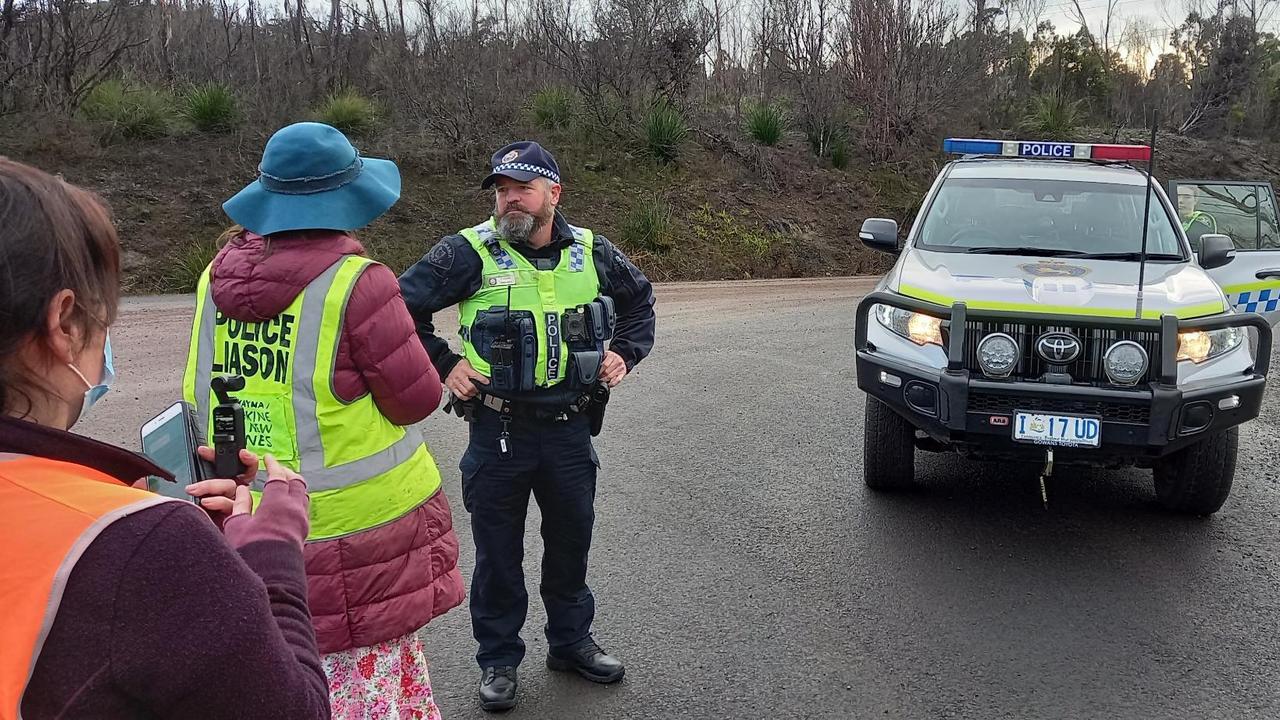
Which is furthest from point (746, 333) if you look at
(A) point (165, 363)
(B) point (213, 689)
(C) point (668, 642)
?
(B) point (213, 689)

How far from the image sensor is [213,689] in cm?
115

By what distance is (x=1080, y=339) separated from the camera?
455 centimetres

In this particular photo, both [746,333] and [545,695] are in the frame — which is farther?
[746,333]

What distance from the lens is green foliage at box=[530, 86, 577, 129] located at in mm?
18203

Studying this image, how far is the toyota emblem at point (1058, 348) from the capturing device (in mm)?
4531

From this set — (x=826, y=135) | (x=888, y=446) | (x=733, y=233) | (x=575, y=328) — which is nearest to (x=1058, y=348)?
(x=888, y=446)

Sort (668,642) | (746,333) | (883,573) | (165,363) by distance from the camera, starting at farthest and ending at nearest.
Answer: (746,333) → (165,363) → (883,573) → (668,642)

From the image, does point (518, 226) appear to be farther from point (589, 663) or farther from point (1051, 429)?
point (1051, 429)

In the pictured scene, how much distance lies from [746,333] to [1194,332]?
19.9 ft

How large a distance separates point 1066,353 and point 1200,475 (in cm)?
104

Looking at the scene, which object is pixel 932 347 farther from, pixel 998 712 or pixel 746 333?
pixel 746 333

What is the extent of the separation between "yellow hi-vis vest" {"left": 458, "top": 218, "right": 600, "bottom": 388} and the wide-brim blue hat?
2.58ft

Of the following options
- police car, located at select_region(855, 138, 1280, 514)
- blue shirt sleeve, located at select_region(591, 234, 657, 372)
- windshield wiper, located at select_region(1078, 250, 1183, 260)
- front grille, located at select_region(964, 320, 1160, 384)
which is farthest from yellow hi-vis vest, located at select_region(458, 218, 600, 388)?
windshield wiper, located at select_region(1078, 250, 1183, 260)

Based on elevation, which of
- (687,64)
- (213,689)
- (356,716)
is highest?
(687,64)
